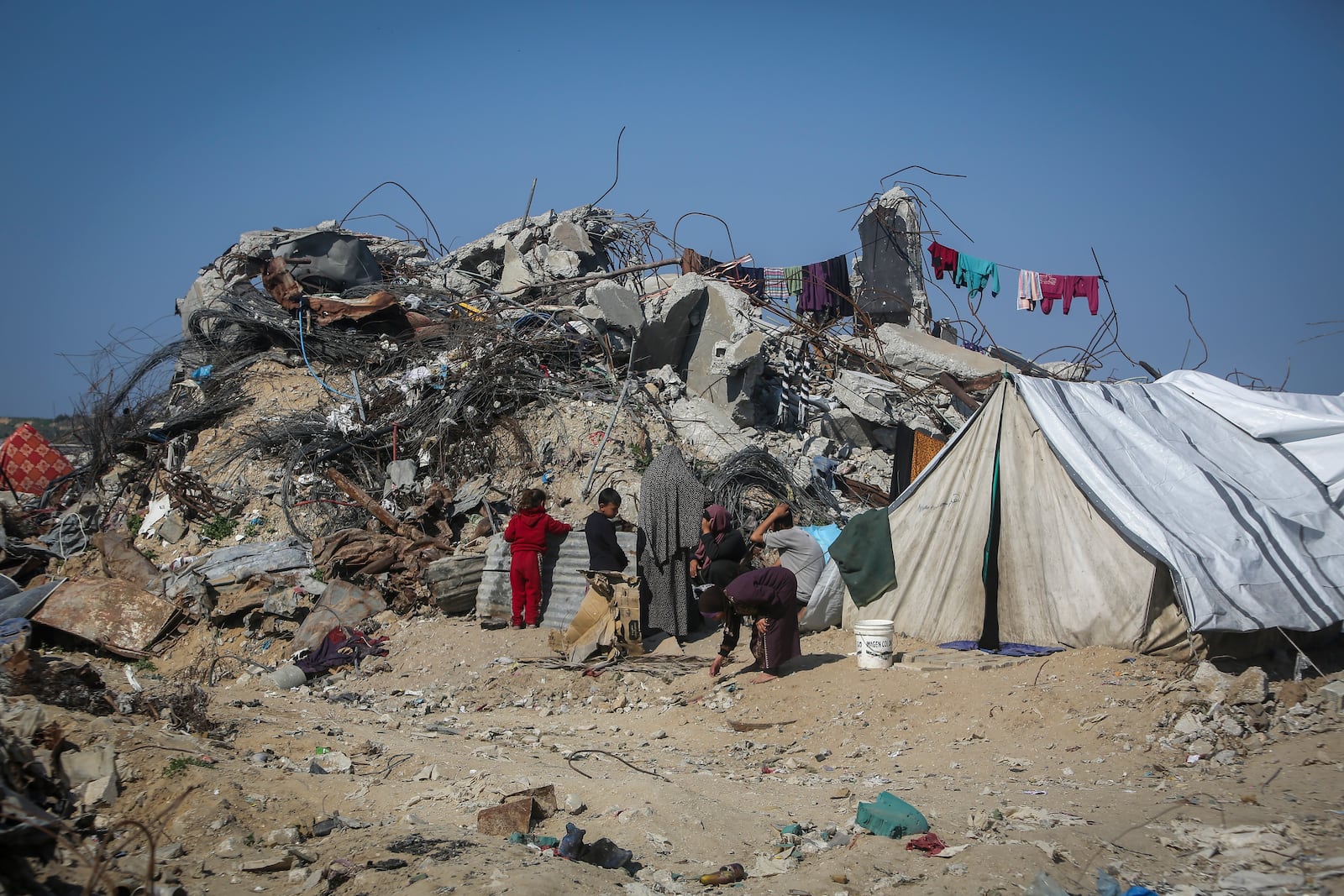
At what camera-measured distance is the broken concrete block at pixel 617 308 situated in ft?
37.3

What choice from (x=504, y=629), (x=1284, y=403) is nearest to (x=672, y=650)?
(x=504, y=629)

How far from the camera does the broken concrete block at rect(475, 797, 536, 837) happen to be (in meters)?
3.83

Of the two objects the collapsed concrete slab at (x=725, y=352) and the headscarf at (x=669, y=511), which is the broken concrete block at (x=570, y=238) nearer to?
the collapsed concrete slab at (x=725, y=352)

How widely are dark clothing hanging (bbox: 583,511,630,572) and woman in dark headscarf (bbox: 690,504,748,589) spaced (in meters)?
0.66

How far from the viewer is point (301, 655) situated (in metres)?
7.89

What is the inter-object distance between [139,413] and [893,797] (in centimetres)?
1118

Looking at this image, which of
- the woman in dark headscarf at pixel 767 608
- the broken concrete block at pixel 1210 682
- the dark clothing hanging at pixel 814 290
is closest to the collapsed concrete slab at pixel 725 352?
the dark clothing hanging at pixel 814 290

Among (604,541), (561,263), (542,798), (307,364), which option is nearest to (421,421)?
(307,364)

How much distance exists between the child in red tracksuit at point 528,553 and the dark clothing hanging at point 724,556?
55.8 inches

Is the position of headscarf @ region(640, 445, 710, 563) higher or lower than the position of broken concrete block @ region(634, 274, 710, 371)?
lower

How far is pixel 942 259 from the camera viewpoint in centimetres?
1361

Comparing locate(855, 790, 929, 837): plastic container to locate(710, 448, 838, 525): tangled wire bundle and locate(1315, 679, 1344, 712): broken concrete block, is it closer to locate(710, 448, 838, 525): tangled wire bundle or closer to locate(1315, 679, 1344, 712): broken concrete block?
locate(1315, 679, 1344, 712): broken concrete block

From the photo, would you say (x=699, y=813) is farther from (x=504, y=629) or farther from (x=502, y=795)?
(x=504, y=629)

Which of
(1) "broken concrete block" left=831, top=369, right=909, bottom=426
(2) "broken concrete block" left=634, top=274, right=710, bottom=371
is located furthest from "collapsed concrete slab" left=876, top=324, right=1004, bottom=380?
(2) "broken concrete block" left=634, top=274, right=710, bottom=371
